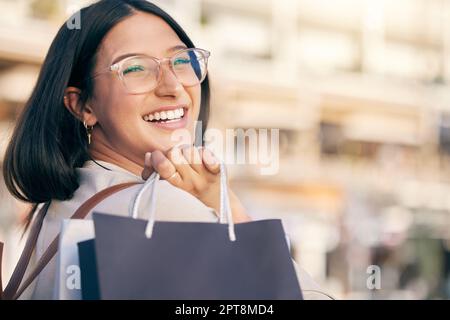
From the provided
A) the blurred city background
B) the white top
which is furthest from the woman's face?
the blurred city background

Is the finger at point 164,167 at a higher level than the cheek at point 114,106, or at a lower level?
lower

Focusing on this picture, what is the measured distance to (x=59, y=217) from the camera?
129 cm

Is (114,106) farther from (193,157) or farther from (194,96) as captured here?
(193,157)

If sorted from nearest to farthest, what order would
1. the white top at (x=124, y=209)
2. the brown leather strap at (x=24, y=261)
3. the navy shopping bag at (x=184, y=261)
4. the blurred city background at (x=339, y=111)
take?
1. the navy shopping bag at (x=184, y=261)
2. the white top at (x=124, y=209)
3. the brown leather strap at (x=24, y=261)
4. the blurred city background at (x=339, y=111)

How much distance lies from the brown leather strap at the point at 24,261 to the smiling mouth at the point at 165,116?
23 cm

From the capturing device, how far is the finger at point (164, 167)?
1108 mm

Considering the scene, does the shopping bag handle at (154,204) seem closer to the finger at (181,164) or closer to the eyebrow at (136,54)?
the finger at (181,164)

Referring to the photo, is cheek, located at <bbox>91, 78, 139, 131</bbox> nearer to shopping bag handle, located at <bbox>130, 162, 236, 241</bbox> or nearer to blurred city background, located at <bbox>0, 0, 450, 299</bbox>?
shopping bag handle, located at <bbox>130, 162, 236, 241</bbox>

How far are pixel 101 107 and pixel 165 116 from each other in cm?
12

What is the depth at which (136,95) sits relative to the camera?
137cm

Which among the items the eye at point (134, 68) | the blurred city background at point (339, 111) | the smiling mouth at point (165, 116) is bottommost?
the smiling mouth at point (165, 116)

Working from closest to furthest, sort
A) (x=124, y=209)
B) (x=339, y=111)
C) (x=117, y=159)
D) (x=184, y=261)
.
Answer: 1. (x=184, y=261)
2. (x=124, y=209)
3. (x=117, y=159)
4. (x=339, y=111)

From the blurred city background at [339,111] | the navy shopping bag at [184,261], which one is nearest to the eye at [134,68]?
the navy shopping bag at [184,261]

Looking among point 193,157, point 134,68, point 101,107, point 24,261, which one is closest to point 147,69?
point 134,68
